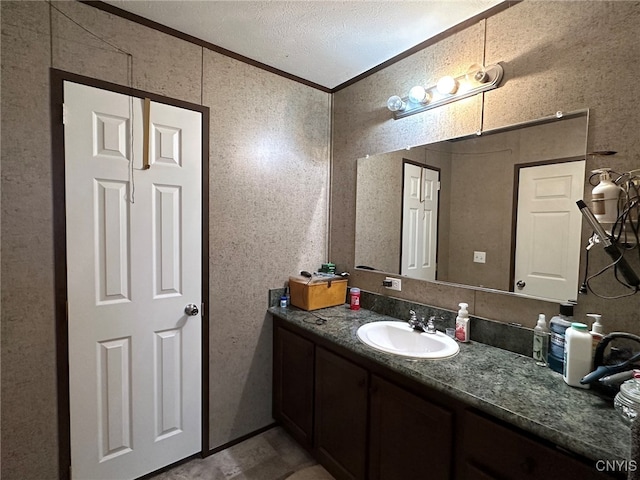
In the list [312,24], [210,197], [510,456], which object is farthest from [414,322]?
[312,24]

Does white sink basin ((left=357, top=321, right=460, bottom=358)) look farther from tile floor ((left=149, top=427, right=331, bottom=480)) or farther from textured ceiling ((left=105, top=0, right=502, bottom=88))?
textured ceiling ((left=105, top=0, right=502, bottom=88))

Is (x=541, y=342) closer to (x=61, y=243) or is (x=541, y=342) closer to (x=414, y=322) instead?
(x=414, y=322)

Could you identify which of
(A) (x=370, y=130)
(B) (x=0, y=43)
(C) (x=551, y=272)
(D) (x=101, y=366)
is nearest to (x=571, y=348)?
(C) (x=551, y=272)

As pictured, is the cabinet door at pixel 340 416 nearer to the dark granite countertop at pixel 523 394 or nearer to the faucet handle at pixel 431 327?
the dark granite countertop at pixel 523 394

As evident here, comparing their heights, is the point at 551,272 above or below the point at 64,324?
above

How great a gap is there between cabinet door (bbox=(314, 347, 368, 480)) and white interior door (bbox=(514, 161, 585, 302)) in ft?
3.02

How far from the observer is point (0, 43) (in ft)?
4.30

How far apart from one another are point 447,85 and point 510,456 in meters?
1.65

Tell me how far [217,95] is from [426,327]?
1.87 m

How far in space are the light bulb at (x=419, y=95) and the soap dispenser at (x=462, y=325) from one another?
117cm

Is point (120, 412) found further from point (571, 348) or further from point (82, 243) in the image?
point (571, 348)

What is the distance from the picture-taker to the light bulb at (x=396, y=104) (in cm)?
184

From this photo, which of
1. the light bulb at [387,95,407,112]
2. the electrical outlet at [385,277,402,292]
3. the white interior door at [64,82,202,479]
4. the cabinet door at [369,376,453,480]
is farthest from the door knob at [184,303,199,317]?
the light bulb at [387,95,407,112]

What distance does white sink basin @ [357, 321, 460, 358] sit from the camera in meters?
1.46
